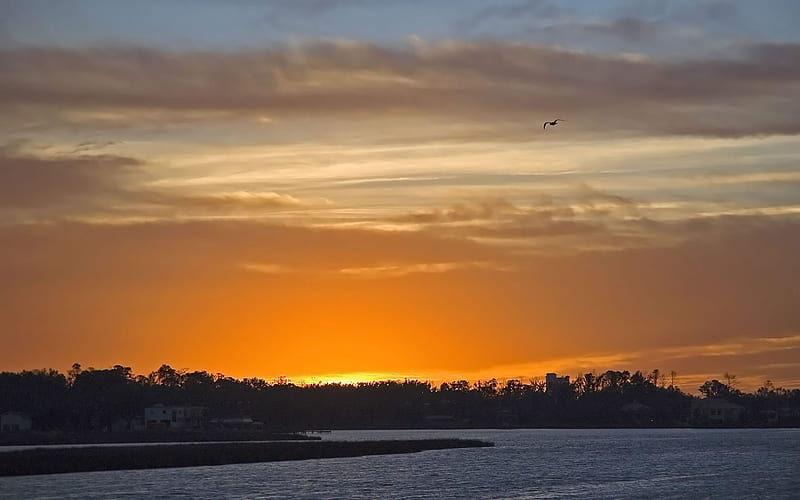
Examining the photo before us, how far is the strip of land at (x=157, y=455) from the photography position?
96.4m

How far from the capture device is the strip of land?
96375 mm

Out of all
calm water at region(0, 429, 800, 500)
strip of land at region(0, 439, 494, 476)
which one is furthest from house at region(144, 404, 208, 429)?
calm water at region(0, 429, 800, 500)

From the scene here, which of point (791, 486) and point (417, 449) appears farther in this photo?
point (417, 449)

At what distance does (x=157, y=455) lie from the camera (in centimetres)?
10950

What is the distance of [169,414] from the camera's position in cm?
19662

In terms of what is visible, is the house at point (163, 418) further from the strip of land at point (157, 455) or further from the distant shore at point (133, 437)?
the strip of land at point (157, 455)

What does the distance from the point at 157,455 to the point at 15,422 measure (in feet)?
264

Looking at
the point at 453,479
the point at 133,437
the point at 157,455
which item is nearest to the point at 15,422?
the point at 133,437

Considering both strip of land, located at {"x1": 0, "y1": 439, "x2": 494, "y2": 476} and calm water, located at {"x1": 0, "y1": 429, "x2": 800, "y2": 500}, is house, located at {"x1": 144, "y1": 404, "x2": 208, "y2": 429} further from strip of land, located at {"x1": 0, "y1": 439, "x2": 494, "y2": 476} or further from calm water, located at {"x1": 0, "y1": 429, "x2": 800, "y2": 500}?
calm water, located at {"x1": 0, "y1": 429, "x2": 800, "y2": 500}

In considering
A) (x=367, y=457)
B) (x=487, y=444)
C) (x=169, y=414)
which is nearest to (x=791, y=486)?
(x=367, y=457)

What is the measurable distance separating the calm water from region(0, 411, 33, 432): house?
6903 centimetres

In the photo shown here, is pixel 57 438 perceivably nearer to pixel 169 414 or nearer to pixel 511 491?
pixel 169 414

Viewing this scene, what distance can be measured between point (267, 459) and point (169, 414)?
79892mm

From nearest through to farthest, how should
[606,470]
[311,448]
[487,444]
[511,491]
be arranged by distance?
[511,491] < [606,470] < [311,448] < [487,444]
